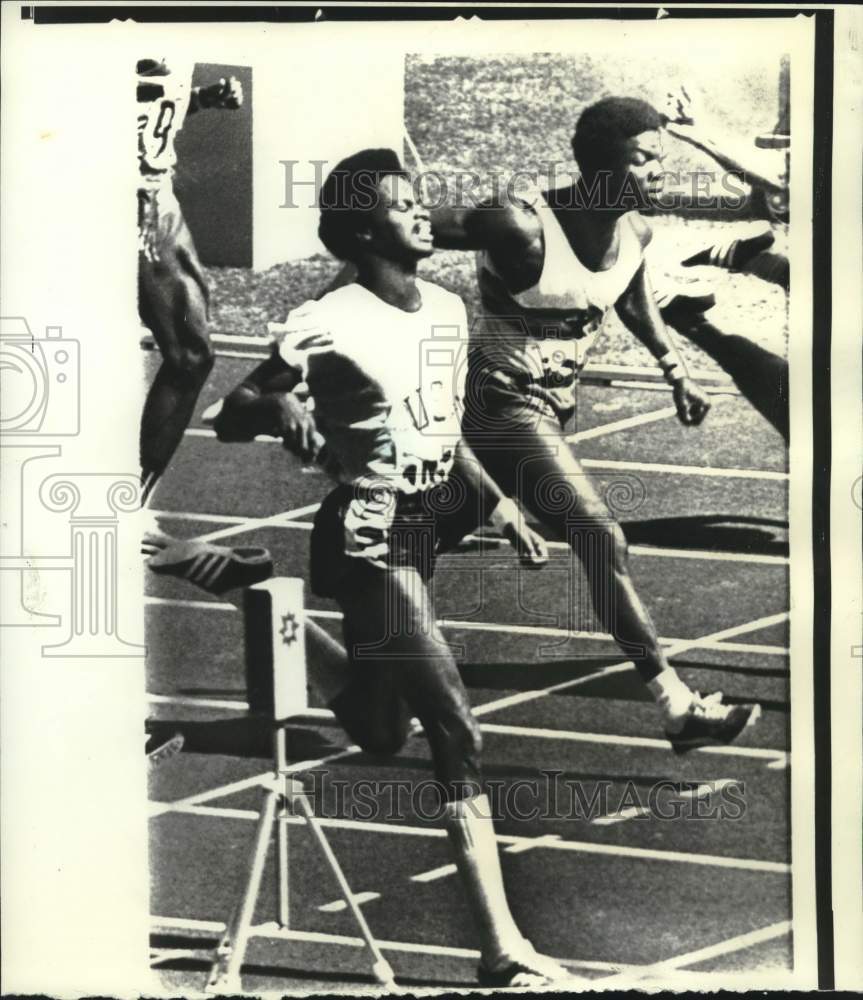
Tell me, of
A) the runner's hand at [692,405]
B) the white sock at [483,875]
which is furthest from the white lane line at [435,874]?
the runner's hand at [692,405]

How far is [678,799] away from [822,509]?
524 millimetres

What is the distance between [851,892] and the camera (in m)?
2.18

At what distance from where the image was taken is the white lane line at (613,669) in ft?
7.07

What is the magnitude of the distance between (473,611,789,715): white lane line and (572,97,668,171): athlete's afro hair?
0.78 m

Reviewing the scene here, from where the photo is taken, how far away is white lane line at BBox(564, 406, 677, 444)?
2162 millimetres

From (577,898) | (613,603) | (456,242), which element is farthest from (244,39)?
(577,898)

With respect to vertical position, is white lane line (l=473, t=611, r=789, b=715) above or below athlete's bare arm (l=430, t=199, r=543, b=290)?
below

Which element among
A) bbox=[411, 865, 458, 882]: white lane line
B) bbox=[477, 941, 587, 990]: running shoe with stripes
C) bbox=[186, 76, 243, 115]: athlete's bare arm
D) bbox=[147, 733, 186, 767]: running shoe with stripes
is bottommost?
bbox=[477, 941, 587, 990]: running shoe with stripes

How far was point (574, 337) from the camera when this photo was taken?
7.13 ft

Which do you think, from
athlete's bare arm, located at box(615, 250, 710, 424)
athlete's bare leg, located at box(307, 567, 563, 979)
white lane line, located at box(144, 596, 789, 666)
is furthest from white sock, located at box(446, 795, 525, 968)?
athlete's bare arm, located at box(615, 250, 710, 424)

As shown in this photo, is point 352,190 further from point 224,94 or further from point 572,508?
point 572,508

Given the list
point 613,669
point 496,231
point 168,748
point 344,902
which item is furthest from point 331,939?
point 496,231

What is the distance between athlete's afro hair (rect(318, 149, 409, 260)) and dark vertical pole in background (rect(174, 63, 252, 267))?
125mm

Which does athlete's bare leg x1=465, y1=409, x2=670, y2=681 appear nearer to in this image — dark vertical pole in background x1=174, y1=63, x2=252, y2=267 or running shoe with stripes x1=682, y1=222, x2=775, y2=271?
running shoe with stripes x1=682, y1=222, x2=775, y2=271
